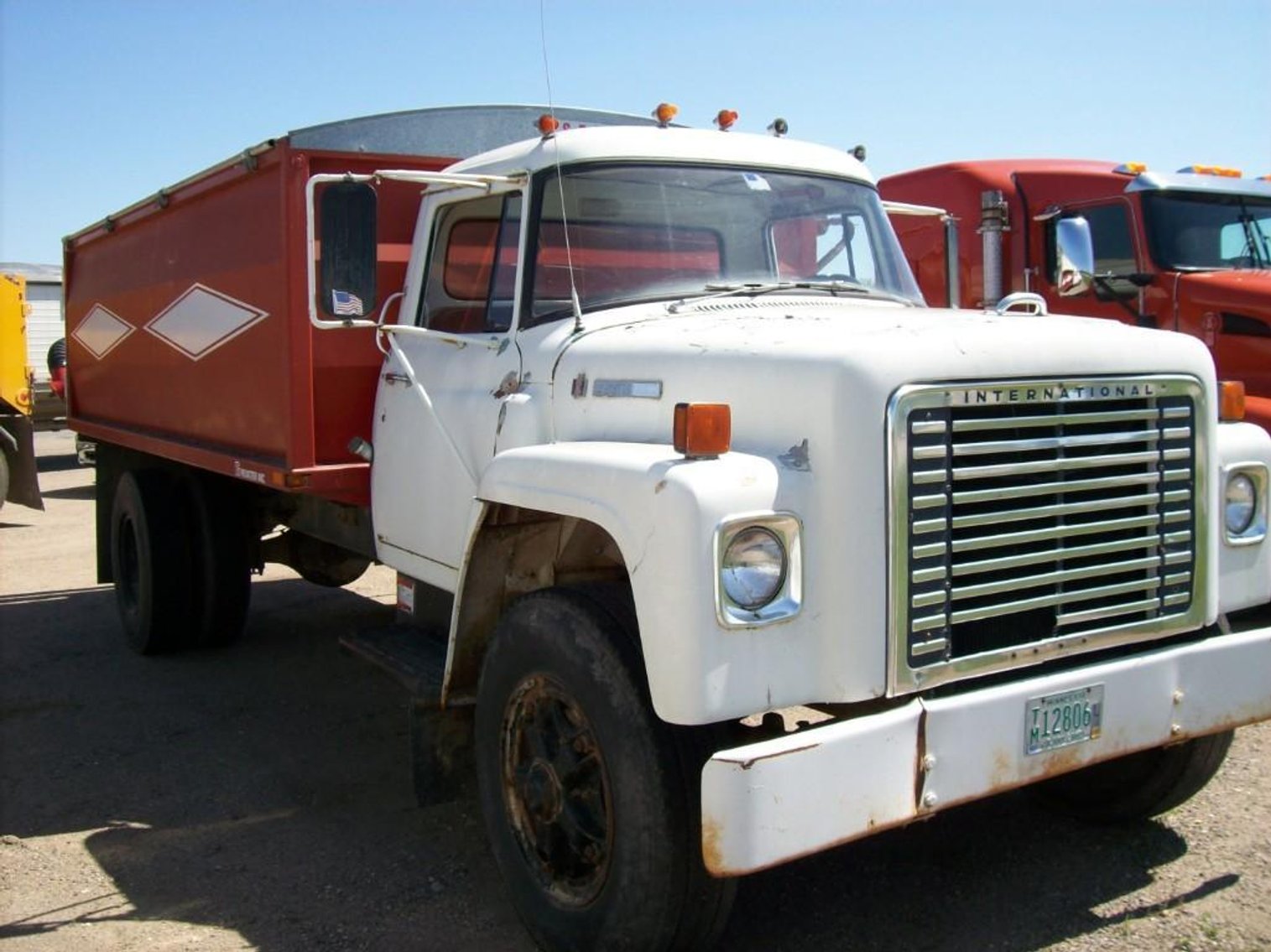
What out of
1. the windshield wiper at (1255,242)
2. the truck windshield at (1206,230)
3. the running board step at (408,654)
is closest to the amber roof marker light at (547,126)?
the running board step at (408,654)

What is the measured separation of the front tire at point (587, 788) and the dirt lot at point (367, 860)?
374 millimetres

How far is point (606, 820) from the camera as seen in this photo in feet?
10.8

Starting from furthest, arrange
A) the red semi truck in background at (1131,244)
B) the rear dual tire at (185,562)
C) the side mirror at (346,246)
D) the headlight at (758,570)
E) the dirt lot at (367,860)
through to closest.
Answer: the red semi truck in background at (1131,244)
the rear dual tire at (185,562)
the side mirror at (346,246)
the dirt lot at (367,860)
the headlight at (758,570)

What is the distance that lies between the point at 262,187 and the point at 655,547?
123 inches


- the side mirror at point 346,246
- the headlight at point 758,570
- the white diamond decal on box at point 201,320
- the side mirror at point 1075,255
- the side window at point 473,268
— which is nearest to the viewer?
the headlight at point 758,570

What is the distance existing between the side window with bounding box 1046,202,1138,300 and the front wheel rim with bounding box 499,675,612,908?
17.7ft

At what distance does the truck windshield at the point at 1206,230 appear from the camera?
7.76 metres

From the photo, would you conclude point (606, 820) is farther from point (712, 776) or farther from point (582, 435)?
point (582, 435)

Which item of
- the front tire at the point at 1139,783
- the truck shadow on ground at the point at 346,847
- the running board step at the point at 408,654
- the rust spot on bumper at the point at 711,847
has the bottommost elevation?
the truck shadow on ground at the point at 346,847

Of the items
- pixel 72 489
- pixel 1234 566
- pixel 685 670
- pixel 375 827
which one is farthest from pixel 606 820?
pixel 72 489

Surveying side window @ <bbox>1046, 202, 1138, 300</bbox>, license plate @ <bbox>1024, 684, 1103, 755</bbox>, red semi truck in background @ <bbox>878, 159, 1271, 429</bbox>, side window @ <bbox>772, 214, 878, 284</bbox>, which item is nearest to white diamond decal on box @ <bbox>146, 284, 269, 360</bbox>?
side window @ <bbox>772, 214, 878, 284</bbox>

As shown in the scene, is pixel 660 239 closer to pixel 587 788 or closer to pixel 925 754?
pixel 587 788

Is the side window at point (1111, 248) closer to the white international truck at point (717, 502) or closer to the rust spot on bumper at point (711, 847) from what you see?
the white international truck at point (717, 502)

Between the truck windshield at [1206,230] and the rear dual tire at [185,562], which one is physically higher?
the truck windshield at [1206,230]
